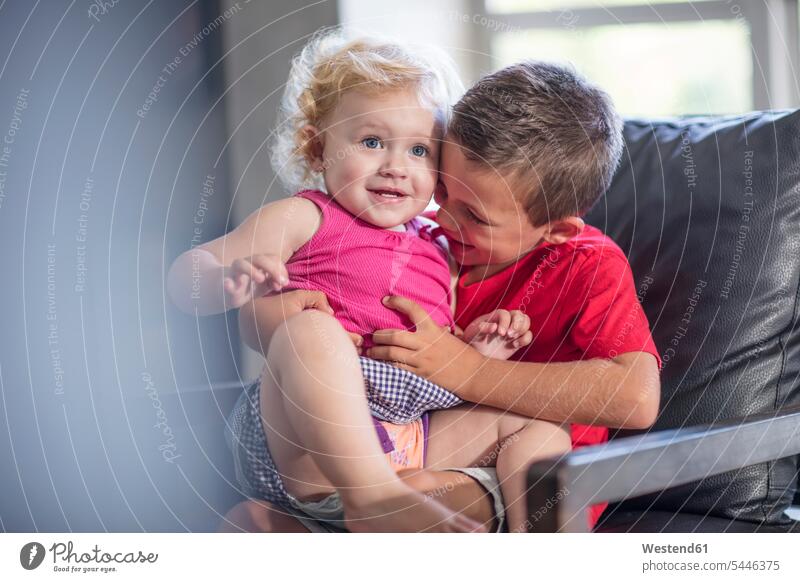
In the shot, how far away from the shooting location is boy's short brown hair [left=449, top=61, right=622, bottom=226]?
0.83 metres

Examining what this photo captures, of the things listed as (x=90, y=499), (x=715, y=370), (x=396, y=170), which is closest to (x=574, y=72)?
(x=396, y=170)

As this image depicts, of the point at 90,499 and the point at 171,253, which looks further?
the point at 171,253

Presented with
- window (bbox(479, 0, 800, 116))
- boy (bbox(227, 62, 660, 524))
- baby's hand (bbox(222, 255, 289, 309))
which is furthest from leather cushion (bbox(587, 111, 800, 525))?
baby's hand (bbox(222, 255, 289, 309))

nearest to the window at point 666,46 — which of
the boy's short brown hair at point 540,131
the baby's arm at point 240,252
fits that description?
the boy's short brown hair at point 540,131

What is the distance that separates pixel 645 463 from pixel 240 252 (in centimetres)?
42

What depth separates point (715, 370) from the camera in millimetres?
930

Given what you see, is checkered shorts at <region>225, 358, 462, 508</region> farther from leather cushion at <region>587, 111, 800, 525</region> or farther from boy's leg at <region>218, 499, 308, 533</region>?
leather cushion at <region>587, 111, 800, 525</region>

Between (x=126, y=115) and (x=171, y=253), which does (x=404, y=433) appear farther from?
(x=171, y=253)

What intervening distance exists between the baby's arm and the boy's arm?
12 cm

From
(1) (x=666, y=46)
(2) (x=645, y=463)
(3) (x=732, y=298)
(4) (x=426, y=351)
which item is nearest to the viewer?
(2) (x=645, y=463)

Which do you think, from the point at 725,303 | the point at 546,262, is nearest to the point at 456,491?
the point at 546,262

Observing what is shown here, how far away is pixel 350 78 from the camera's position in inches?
34.2
